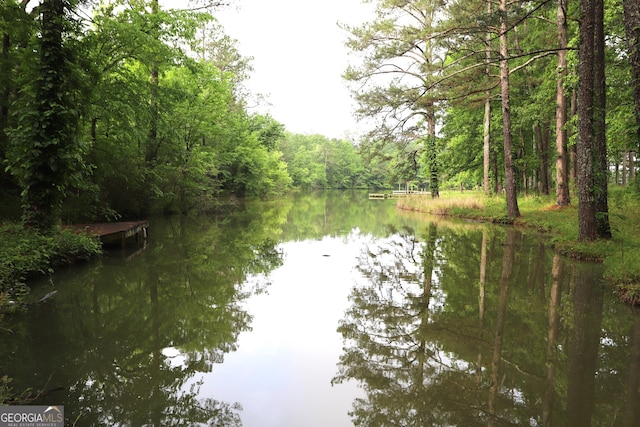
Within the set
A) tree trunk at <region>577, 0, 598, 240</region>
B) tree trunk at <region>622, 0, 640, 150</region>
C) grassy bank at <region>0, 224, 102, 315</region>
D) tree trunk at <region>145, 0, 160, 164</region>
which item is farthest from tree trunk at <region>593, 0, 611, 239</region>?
tree trunk at <region>145, 0, 160, 164</region>

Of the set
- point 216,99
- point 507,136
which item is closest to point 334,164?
point 216,99

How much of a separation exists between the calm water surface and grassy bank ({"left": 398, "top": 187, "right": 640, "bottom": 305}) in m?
0.45

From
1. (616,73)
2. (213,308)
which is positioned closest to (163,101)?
(213,308)

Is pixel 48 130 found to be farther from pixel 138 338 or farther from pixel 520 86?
pixel 520 86

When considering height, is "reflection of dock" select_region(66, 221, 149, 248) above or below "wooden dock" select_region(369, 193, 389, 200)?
below

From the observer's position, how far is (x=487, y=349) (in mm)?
4273

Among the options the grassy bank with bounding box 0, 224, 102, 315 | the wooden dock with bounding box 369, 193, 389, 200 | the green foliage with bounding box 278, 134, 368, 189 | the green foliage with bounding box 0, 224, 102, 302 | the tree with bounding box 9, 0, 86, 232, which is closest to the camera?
the grassy bank with bounding box 0, 224, 102, 315

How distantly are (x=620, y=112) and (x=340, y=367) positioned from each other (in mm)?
11872

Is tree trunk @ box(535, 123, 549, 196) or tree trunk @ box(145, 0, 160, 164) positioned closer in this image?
tree trunk @ box(145, 0, 160, 164)

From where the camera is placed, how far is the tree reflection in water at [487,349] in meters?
3.19

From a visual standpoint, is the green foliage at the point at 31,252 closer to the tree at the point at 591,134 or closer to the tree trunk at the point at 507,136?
the tree at the point at 591,134

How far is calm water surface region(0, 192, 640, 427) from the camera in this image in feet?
10.6

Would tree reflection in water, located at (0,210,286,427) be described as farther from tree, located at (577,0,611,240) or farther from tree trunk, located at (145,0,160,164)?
tree, located at (577,0,611,240)

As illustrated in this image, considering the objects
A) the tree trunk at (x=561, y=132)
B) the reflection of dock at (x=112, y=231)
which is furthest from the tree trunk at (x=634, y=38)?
the reflection of dock at (x=112, y=231)
